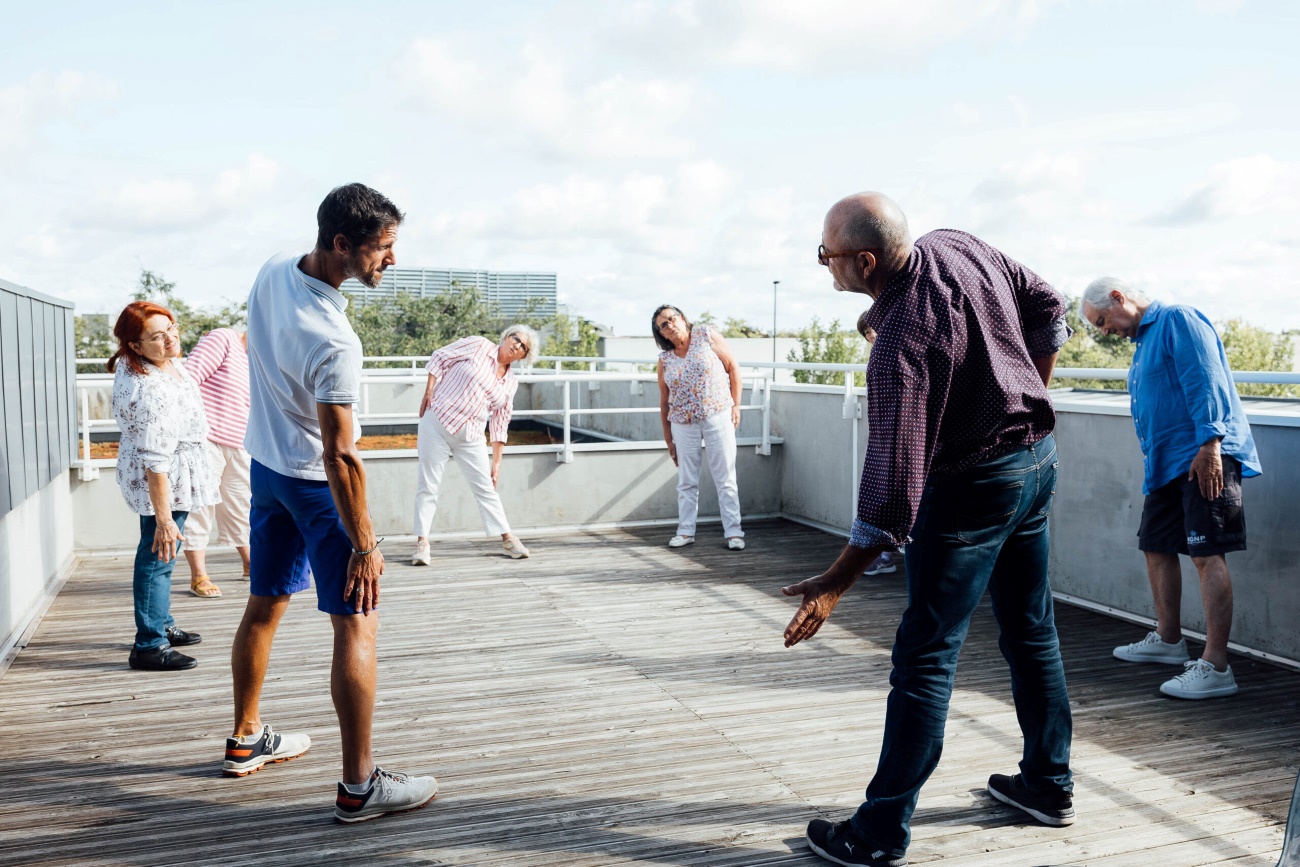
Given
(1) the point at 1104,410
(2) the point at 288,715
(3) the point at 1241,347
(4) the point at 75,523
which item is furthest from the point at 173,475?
(3) the point at 1241,347

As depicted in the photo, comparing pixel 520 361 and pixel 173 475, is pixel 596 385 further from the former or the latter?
pixel 173 475

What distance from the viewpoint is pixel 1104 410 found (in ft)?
17.8

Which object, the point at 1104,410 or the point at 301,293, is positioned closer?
the point at 301,293

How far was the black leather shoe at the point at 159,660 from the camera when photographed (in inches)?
179

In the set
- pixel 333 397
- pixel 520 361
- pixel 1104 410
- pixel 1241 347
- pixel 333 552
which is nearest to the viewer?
pixel 333 397

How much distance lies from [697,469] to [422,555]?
81.5 inches

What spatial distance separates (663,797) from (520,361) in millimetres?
4247

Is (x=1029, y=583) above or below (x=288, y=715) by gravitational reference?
above

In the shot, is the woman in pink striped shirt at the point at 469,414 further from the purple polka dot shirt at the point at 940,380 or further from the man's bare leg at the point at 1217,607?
the purple polka dot shirt at the point at 940,380

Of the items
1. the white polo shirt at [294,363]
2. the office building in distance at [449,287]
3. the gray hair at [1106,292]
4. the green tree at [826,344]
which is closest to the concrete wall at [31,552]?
the white polo shirt at [294,363]

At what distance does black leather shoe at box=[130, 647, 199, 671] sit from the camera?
454 cm

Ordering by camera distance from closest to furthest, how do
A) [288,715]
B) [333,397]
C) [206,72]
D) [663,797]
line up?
[333,397] → [663,797] → [288,715] → [206,72]

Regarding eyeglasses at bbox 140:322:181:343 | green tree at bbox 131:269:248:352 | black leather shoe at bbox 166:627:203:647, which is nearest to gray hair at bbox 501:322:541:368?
eyeglasses at bbox 140:322:181:343

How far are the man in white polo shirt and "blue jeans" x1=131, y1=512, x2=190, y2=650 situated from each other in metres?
1.52
